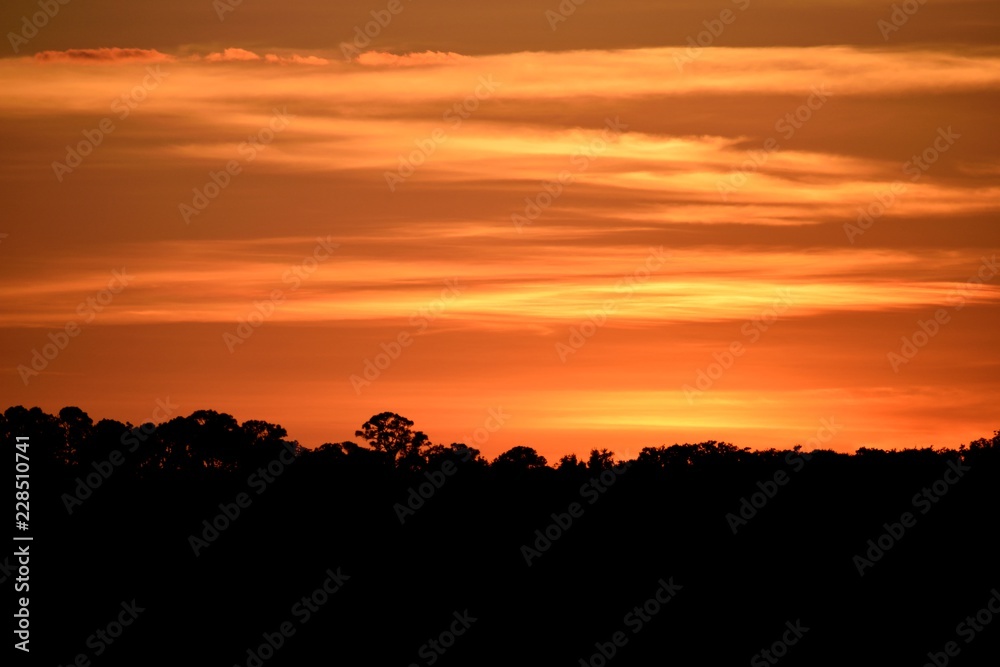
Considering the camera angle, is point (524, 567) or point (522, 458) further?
point (522, 458)

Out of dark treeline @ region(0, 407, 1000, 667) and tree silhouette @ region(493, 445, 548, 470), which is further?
tree silhouette @ region(493, 445, 548, 470)

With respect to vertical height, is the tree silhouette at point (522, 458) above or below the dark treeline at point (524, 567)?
above

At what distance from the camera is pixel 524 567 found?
269 feet

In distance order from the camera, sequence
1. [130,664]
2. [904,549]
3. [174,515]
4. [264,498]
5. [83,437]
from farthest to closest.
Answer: [83,437]
[264,498]
[174,515]
[904,549]
[130,664]

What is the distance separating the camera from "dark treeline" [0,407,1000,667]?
69438mm

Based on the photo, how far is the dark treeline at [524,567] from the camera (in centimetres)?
6944

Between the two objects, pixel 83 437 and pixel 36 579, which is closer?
pixel 36 579

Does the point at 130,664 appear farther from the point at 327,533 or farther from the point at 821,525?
the point at 821,525

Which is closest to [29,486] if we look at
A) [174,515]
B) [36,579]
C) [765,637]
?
[174,515]

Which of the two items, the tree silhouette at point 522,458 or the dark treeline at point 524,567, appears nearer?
the dark treeline at point 524,567

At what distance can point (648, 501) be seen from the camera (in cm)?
9662

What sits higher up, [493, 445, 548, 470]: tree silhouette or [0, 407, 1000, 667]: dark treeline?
[493, 445, 548, 470]: tree silhouette

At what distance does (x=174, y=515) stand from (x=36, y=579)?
54.6 feet

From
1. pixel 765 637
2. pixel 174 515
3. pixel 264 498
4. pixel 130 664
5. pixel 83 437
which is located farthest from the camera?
pixel 83 437
